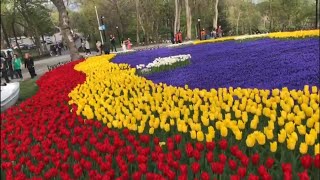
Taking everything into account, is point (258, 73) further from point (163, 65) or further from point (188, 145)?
point (188, 145)

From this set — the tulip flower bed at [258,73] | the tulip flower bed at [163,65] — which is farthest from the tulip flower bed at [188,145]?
the tulip flower bed at [163,65]

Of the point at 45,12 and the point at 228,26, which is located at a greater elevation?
the point at 45,12

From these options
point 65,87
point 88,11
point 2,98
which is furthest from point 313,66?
point 88,11

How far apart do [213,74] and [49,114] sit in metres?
5.09

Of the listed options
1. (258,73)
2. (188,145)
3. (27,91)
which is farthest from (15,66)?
(188,145)

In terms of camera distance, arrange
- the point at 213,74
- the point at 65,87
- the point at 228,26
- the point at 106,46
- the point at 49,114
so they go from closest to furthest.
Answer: the point at 49,114 → the point at 213,74 → the point at 65,87 → the point at 106,46 → the point at 228,26

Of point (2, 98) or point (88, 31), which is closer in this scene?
point (2, 98)

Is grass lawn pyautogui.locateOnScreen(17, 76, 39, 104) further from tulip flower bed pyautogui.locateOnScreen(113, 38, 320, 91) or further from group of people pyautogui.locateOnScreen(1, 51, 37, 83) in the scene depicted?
group of people pyautogui.locateOnScreen(1, 51, 37, 83)

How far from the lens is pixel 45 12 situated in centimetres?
6681

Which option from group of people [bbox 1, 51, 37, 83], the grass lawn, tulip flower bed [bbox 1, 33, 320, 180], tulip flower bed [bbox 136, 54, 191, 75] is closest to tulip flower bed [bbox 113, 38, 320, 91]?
tulip flower bed [bbox 1, 33, 320, 180]

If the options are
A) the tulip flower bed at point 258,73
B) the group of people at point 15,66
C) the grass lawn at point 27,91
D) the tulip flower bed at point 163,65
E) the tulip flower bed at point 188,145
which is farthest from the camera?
the group of people at point 15,66

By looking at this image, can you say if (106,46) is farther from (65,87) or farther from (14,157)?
(14,157)

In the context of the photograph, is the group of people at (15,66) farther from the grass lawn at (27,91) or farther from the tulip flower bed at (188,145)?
the tulip flower bed at (188,145)

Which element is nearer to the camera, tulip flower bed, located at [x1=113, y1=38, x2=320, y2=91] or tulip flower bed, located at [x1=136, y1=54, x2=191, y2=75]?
tulip flower bed, located at [x1=113, y1=38, x2=320, y2=91]
